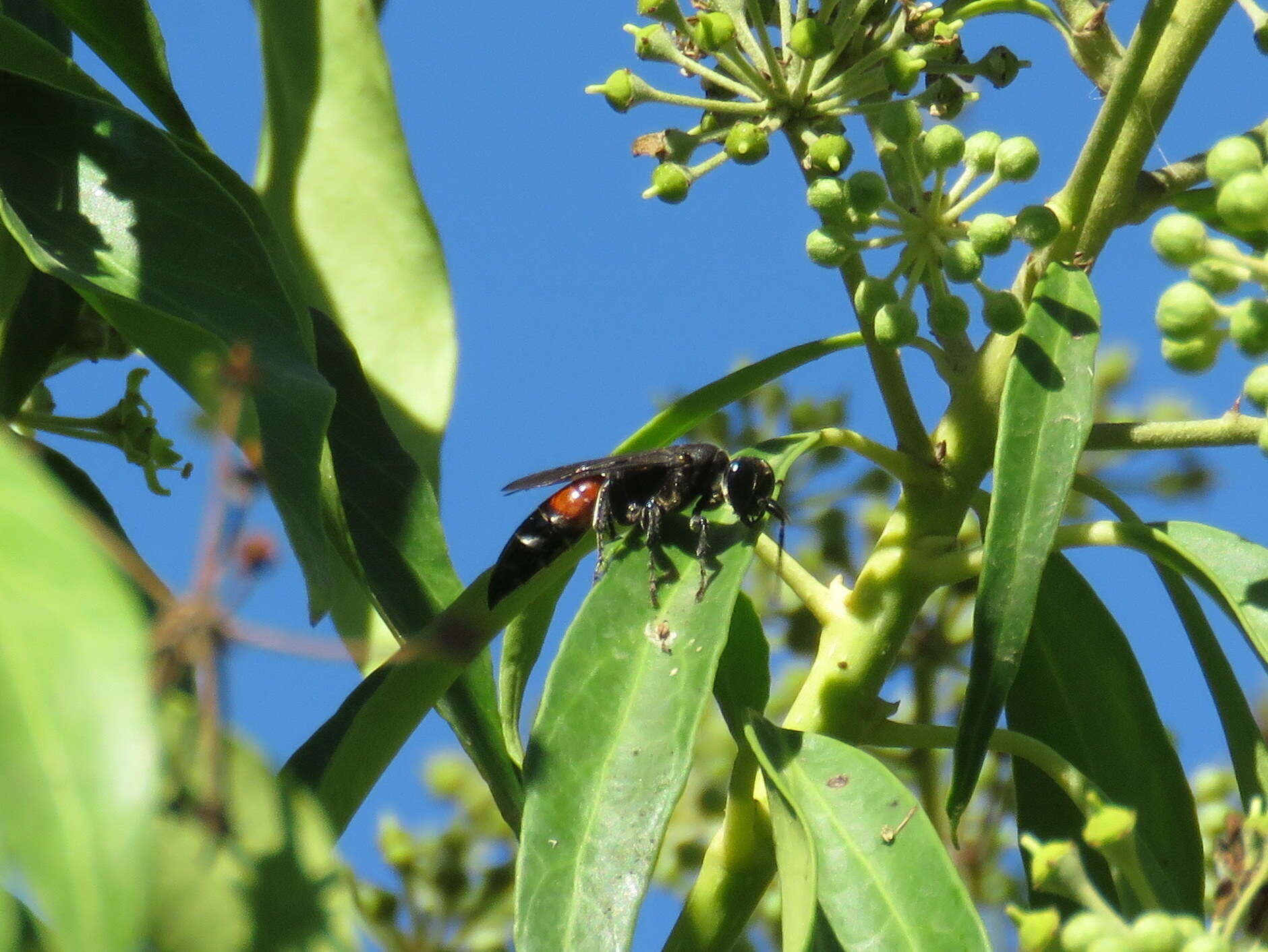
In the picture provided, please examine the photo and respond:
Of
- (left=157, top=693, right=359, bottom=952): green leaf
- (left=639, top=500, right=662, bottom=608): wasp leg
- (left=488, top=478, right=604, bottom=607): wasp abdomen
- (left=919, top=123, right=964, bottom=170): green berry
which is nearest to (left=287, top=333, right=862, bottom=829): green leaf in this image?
(left=488, top=478, right=604, bottom=607): wasp abdomen

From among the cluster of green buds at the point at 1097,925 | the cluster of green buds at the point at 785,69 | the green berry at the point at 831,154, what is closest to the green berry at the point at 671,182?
the cluster of green buds at the point at 785,69

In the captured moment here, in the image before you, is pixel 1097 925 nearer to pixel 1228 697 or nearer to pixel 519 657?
pixel 1228 697

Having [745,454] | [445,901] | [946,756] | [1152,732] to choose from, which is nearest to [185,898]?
[745,454]

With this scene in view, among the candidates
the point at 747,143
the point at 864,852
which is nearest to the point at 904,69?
the point at 747,143

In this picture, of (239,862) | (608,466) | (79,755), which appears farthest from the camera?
(608,466)

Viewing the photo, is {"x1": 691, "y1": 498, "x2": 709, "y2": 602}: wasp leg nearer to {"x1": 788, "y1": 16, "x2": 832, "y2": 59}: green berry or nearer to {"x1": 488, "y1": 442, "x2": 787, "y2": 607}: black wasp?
{"x1": 488, "y1": 442, "x2": 787, "y2": 607}: black wasp

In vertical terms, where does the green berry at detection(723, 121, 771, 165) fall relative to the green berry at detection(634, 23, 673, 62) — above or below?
below
